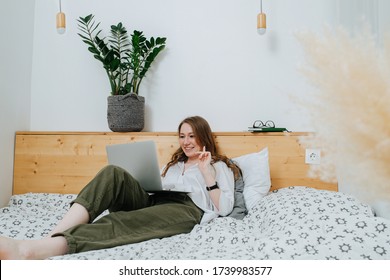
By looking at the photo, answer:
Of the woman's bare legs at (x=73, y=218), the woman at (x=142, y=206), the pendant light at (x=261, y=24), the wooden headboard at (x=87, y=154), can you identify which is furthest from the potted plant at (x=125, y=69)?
the woman's bare legs at (x=73, y=218)

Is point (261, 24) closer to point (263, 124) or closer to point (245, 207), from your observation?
point (263, 124)

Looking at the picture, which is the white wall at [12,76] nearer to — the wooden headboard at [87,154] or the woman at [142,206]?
the wooden headboard at [87,154]

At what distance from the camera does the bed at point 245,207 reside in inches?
41.3

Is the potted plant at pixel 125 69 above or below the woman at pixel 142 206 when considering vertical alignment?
above

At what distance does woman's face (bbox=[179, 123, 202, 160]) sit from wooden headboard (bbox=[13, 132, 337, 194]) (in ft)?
0.54

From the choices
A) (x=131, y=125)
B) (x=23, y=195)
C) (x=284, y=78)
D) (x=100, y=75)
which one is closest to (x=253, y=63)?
(x=284, y=78)

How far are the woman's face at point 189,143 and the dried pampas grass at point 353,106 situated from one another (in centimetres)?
173

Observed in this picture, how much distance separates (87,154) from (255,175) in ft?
3.37

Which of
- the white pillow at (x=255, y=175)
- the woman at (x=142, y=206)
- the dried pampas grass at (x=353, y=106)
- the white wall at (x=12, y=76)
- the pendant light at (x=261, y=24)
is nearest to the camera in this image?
the dried pampas grass at (x=353, y=106)

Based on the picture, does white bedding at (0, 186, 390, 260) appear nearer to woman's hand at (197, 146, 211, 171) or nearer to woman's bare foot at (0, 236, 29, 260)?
woman's bare foot at (0, 236, 29, 260)

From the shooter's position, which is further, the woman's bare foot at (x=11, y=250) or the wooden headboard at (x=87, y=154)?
the wooden headboard at (x=87, y=154)

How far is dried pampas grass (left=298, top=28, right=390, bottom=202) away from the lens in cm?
26

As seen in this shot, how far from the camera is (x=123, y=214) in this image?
1.35 metres

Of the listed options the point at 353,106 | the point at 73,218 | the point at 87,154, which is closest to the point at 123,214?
the point at 73,218
